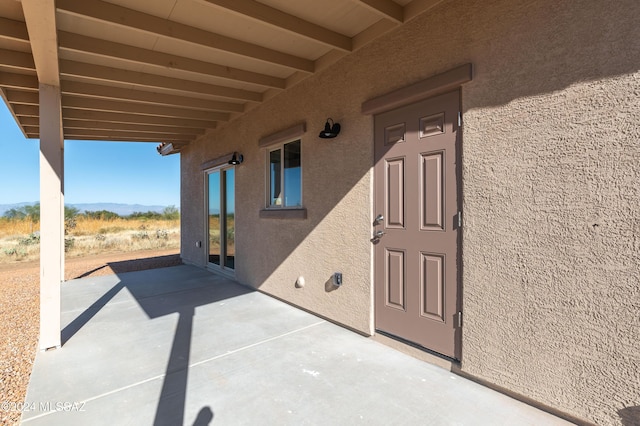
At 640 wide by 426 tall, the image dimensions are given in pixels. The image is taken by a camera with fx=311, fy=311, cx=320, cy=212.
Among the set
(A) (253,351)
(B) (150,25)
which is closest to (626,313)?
(A) (253,351)

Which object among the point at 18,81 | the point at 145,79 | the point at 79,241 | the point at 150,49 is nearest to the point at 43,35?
the point at 150,49

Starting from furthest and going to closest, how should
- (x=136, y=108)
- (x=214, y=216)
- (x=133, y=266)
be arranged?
1. (x=133, y=266)
2. (x=214, y=216)
3. (x=136, y=108)

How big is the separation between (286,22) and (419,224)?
2454 mm

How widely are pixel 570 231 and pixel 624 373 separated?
2.91 feet

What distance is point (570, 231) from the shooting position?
83.0 inches

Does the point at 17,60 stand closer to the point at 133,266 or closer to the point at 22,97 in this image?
the point at 22,97

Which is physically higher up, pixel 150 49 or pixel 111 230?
pixel 150 49

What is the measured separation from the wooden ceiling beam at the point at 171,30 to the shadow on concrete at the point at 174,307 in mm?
3340

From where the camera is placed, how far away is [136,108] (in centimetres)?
572

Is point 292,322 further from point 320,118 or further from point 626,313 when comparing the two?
point 626,313

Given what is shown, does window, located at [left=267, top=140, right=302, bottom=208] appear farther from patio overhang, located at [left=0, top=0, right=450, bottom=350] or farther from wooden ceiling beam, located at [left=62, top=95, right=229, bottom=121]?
wooden ceiling beam, located at [left=62, top=95, right=229, bottom=121]

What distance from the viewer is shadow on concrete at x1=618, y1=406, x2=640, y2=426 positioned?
1.83 meters

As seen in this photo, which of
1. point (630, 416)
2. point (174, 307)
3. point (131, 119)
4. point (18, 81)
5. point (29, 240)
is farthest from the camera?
point (29, 240)

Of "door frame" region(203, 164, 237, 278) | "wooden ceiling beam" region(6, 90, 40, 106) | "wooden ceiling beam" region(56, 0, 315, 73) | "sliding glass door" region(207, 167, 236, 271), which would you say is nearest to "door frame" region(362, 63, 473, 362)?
"wooden ceiling beam" region(56, 0, 315, 73)
